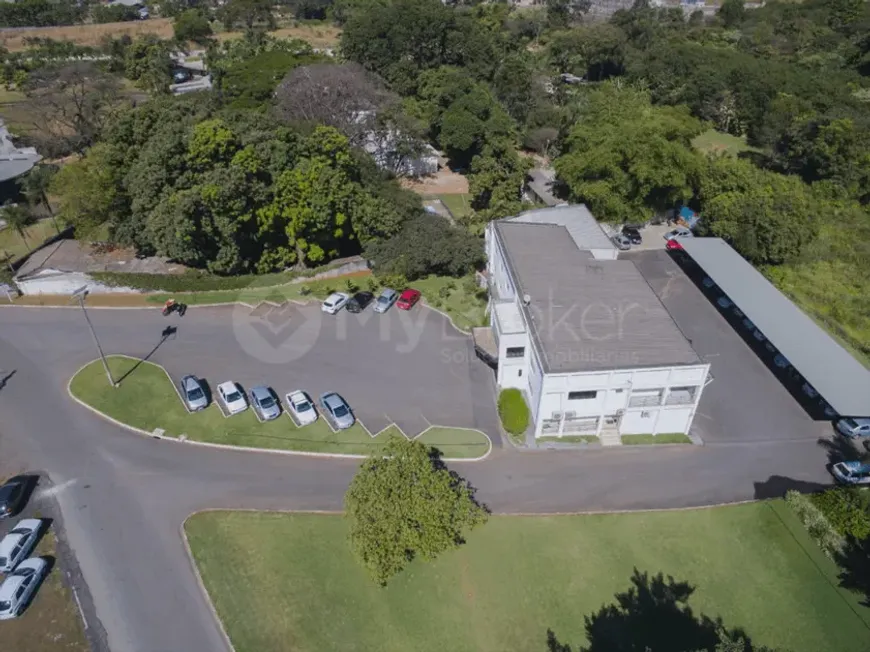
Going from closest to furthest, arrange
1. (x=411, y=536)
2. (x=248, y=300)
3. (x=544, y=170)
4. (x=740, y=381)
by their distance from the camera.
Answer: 1. (x=411, y=536)
2. (x=740, y=381)
3. (x=248, y=300)
4. (x=544, y=170)

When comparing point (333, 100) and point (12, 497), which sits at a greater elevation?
point (333, 100)

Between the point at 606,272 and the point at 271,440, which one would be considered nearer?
the point at 271,440

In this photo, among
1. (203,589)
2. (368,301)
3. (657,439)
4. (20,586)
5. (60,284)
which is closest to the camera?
(20,586)

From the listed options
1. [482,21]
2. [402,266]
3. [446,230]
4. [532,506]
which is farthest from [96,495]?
[482,21]

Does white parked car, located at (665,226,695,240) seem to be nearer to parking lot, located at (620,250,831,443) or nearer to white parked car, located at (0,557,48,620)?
parking lot, located at (620,250,831,443)

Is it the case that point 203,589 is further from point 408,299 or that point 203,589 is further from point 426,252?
point 426,252

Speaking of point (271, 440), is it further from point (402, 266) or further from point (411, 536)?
point (402, 266)

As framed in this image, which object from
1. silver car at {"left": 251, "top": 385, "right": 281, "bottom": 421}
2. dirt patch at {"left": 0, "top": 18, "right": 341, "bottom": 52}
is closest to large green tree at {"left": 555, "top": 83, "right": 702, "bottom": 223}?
silver car at {"left": 251, "top": 385, "right": 281, "bottom": 421}

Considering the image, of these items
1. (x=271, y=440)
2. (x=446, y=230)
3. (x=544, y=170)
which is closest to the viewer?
(x=271, y=440)

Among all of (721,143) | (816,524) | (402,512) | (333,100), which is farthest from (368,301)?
(721,143)
